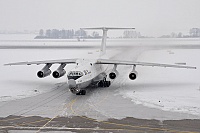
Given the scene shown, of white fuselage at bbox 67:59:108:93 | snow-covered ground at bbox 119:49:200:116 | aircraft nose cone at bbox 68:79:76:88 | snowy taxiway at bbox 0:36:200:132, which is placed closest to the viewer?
snowy taxiway at bbox 0:36:200:132

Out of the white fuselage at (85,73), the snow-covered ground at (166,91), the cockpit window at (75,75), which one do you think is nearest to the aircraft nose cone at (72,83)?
the white fuselage at (85,73)

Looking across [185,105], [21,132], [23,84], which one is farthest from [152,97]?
[23,84]

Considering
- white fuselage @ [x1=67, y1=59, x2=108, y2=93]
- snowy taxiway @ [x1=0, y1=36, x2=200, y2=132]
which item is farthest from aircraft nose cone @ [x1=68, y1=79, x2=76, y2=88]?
snowy taxiway @ [x1=0, y1=36, x2=200, y2=132]

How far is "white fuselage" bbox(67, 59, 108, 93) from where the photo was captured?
2450 centimetres

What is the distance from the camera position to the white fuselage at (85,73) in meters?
24.5

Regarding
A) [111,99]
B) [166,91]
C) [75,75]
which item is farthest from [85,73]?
[166,91]

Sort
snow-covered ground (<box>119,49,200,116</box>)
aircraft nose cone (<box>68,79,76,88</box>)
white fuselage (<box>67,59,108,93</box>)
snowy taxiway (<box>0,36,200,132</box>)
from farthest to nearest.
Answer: white fuselage (<box>67,59,108,93</box>)
aircraft nose cone (<box>68,79,76,88</box>)
snow-covered ground (<box>119,49,200,116</box>)
snowy taxiway (<box>0,36,200,132</box>)

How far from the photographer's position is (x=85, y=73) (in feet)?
83.6

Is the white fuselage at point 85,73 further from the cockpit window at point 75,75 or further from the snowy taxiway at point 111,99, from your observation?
the snowy taxiway at point 111,99

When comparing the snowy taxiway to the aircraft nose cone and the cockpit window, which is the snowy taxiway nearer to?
the aircraft nose cone

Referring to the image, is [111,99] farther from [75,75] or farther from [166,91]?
[166,91]

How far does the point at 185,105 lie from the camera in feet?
71.8

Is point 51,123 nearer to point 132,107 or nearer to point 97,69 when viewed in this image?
point 132,107

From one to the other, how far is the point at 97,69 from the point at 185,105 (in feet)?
32.9
